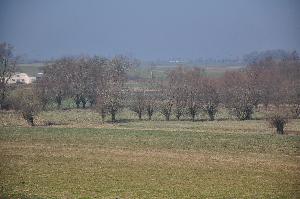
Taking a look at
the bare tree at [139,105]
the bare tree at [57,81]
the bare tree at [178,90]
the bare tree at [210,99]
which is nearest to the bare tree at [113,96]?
the bare tree at [139,105]

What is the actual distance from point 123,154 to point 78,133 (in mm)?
14326

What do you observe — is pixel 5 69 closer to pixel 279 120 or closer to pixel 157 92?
pixel 157 92

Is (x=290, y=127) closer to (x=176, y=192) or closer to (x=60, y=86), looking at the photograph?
(x=176, y=192)

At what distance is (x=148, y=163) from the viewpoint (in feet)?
110

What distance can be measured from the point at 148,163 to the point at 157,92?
48.6 meters

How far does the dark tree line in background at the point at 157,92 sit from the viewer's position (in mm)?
72938

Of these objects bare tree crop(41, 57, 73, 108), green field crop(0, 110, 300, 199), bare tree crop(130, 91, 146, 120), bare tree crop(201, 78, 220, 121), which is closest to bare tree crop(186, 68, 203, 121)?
bare tree crop(201, 78, 220, 121)

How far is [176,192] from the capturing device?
81.3ft

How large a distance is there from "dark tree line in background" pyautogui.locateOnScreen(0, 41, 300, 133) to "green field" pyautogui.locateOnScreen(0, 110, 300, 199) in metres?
15.7

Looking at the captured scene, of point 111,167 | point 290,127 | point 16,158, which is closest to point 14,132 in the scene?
point 16,158

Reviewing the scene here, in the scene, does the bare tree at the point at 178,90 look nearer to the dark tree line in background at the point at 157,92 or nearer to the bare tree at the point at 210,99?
the dark tree line in background at the point at 157,92

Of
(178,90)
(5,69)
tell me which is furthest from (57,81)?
(178,90)

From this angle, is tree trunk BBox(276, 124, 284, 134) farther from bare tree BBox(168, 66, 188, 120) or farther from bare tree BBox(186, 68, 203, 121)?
bare tree BBox(168, 66, 188, 120)

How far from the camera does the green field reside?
24906 mm
